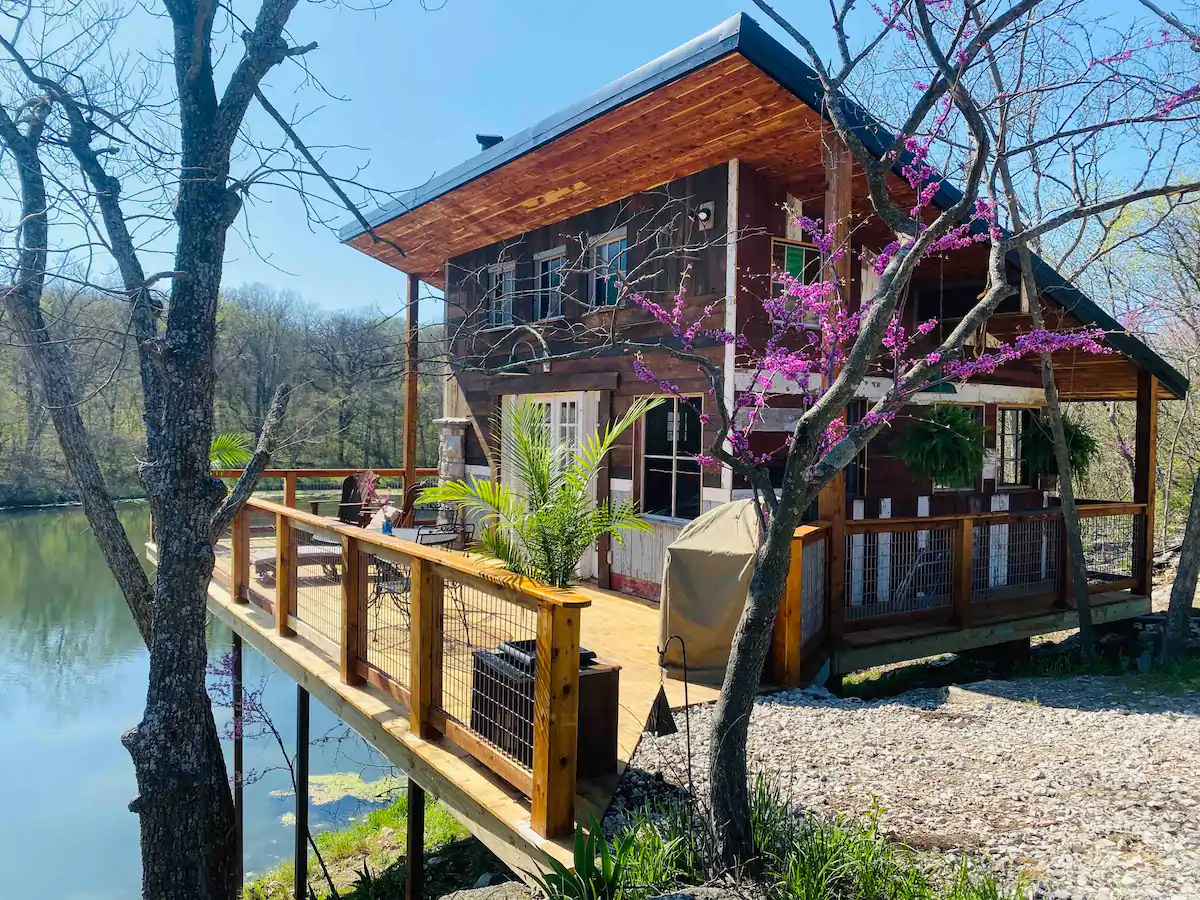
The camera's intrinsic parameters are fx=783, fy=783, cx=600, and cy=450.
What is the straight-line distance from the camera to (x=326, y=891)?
7.39m

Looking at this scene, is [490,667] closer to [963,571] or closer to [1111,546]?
[963,571]

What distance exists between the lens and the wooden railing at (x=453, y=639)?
120 inches

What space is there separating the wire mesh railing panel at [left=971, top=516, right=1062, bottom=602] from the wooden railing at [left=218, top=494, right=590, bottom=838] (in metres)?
4.88

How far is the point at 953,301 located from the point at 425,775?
8012 millimetres

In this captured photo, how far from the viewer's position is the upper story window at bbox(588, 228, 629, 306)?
802 centimetres

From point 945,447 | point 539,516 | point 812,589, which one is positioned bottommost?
point 812,589

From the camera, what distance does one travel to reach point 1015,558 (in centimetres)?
741

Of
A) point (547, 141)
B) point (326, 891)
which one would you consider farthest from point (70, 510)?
point (547, 141)

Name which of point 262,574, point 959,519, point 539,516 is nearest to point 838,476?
point 959,519

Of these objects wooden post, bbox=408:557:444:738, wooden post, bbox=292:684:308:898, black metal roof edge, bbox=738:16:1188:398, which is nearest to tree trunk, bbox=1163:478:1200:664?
black metal roof edge, bbox=738:16:1188:398

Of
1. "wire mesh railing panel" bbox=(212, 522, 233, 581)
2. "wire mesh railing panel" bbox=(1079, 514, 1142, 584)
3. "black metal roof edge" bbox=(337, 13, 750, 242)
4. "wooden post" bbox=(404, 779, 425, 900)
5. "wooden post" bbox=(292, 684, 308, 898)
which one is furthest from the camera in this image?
"wire mesh railing panel" bbox=(1079, 514, 1142, 584)

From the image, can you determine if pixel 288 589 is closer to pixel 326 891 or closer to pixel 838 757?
pixel 326 891

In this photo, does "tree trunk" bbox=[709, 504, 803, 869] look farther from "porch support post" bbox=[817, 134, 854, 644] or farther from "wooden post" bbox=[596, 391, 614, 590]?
"wooden post" bbox=[596, 391, 614, 590]

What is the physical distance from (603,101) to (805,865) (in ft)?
17.6
